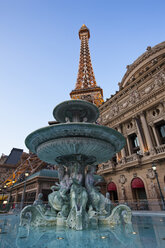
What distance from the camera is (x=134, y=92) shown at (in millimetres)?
21891

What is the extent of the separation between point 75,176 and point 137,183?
13859mm

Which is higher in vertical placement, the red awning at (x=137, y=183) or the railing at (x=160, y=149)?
the railing at (x=160, y=149)

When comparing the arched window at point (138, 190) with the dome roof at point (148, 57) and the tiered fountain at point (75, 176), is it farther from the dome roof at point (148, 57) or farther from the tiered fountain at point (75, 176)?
the dome roof at point (148, 57)

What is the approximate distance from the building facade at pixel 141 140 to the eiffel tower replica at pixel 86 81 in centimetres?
1890

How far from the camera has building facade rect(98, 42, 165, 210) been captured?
16.5 metres

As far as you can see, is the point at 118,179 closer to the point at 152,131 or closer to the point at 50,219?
the point at 152,131

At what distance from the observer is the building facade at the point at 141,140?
1647 cm

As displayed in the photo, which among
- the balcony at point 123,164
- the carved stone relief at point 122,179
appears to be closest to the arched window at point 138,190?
the carved stone relief at point 122,179

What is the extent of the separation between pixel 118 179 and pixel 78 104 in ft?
52.8

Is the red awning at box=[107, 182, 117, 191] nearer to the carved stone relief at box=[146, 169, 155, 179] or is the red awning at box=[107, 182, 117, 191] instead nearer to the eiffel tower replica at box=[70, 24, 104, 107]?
the carved stone relief at box=[146, 169, 155, 179]

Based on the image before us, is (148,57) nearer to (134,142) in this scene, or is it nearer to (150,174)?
(134,142)

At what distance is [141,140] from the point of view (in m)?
19.2

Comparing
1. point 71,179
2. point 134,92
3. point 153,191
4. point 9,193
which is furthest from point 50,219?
point 9,193

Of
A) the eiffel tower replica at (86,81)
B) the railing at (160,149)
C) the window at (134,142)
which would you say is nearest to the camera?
the railing at (160,149)
